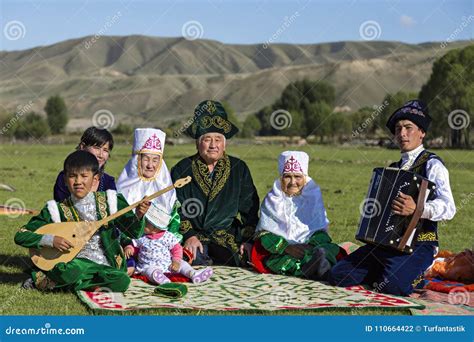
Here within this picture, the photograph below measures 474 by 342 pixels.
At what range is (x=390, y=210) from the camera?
7695mm

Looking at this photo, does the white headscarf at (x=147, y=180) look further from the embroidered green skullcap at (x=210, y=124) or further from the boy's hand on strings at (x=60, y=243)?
the boy's hand on strings at (x=60, y=243)

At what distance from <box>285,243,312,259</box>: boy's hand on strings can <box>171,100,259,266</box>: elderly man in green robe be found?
64 centimetres

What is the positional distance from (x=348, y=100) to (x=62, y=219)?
191 meters

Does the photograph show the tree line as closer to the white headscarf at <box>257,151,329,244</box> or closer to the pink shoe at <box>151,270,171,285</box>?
the white headscarf at <box>257,151,329,244</box>

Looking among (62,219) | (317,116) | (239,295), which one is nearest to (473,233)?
(239,295)

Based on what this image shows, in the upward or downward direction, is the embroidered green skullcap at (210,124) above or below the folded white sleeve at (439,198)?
above

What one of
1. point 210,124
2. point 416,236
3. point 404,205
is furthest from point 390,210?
point 210,124

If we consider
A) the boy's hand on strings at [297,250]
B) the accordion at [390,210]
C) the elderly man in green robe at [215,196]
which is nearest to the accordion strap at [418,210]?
the accordion at [390,210]

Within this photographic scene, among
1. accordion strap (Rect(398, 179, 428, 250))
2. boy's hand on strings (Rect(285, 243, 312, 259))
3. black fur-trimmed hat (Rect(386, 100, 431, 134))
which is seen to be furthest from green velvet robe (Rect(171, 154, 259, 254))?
accordion strap (Rect(398, 179, 428, 250))

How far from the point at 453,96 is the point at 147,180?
6591cm

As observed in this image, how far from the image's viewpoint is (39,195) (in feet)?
65.0

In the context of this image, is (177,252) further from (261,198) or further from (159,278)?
(261,198)

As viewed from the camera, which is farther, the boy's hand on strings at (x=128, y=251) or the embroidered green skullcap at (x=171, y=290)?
the boy's hand on strings at (x=128, y=251)

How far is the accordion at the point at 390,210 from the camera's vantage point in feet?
24.8
